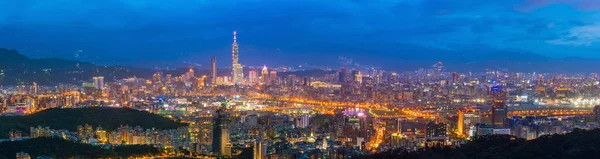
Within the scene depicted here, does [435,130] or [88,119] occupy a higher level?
[88,119]

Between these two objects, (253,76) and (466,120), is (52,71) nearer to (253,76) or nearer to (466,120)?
(253,76)

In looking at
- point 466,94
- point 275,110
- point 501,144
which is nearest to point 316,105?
point 275,110

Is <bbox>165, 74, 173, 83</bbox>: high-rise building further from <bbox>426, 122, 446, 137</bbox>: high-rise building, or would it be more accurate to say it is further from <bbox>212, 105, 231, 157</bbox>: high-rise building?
<bbox>426, 122, 446, 137</bbox>: high-rise building

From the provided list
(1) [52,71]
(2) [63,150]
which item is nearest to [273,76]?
(1) [52,71]

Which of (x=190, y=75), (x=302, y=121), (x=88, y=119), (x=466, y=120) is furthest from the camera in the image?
(x=190, y=75)

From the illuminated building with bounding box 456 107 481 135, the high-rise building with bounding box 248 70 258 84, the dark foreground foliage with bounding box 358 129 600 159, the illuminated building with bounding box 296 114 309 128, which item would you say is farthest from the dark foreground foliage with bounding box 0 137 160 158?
the high-rise building with bounding box 248 70 258 84

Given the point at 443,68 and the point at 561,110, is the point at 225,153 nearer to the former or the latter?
the point at 561,110
